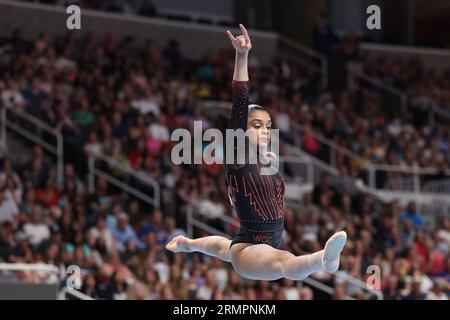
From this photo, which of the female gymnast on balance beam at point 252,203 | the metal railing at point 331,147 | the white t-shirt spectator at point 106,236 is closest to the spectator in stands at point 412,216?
the metal railing at point 331,147

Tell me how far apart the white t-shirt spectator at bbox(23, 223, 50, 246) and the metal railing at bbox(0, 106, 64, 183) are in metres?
1.33

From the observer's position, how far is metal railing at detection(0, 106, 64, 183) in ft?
45.6

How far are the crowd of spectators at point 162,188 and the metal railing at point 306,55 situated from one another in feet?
4.84

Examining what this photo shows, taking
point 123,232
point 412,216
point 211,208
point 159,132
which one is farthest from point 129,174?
point 412,216

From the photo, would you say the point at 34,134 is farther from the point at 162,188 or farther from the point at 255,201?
the point at 255,201

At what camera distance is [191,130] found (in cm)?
1498

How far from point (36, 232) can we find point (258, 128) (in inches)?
218

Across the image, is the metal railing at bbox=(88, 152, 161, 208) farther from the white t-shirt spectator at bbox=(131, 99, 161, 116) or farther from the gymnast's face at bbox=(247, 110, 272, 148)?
the gymnast's face at bbox=(247, 110, 272, 148)

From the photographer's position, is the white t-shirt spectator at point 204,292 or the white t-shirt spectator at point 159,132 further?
the white t-shirt spectator at point 159,132

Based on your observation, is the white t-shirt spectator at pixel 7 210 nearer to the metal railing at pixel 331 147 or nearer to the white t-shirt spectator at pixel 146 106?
the white t-shirt spectator at pixel 146 106

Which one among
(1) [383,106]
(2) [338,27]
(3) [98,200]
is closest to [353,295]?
(3) [98,200]

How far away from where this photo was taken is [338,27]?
20828 mm

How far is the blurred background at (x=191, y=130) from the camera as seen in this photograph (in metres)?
12.5

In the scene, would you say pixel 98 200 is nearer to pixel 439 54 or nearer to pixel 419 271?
pixel 419 271
